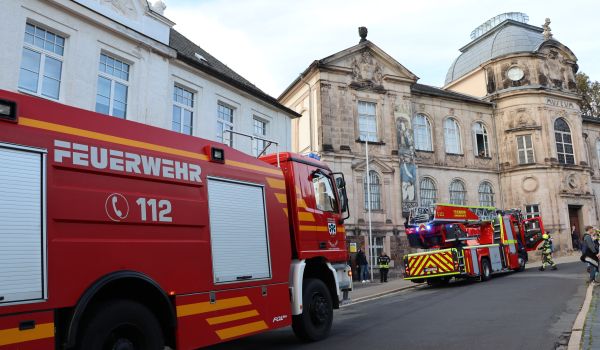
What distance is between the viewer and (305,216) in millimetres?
7770

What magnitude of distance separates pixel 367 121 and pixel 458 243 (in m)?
11.3

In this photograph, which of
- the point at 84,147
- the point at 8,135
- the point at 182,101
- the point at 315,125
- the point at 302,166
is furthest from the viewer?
the point at 315,125

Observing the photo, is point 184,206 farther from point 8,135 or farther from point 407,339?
point 407,339

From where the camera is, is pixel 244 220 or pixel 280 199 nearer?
pixel 244 220

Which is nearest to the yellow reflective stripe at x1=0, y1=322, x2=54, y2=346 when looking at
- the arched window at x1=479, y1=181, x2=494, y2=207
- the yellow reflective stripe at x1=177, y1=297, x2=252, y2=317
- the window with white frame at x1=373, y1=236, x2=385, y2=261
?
the yellow reflective stripe at x1=177, y1=297, x2=252, y2=317

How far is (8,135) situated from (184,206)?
2025 millimetres

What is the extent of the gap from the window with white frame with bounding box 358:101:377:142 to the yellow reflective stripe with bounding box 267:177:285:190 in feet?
64.5

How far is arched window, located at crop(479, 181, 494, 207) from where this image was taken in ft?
103

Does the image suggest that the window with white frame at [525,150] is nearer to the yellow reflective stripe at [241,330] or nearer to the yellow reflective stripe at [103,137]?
the yellow reflective stripe at [241,330]

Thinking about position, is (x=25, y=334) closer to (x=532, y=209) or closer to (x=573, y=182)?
(x=532, y=209)

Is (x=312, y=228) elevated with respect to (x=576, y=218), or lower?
lower

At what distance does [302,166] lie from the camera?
8.12 meters

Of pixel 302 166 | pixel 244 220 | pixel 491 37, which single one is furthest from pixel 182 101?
pixel 491 37

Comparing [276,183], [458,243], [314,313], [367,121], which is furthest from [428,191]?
[276,183]
